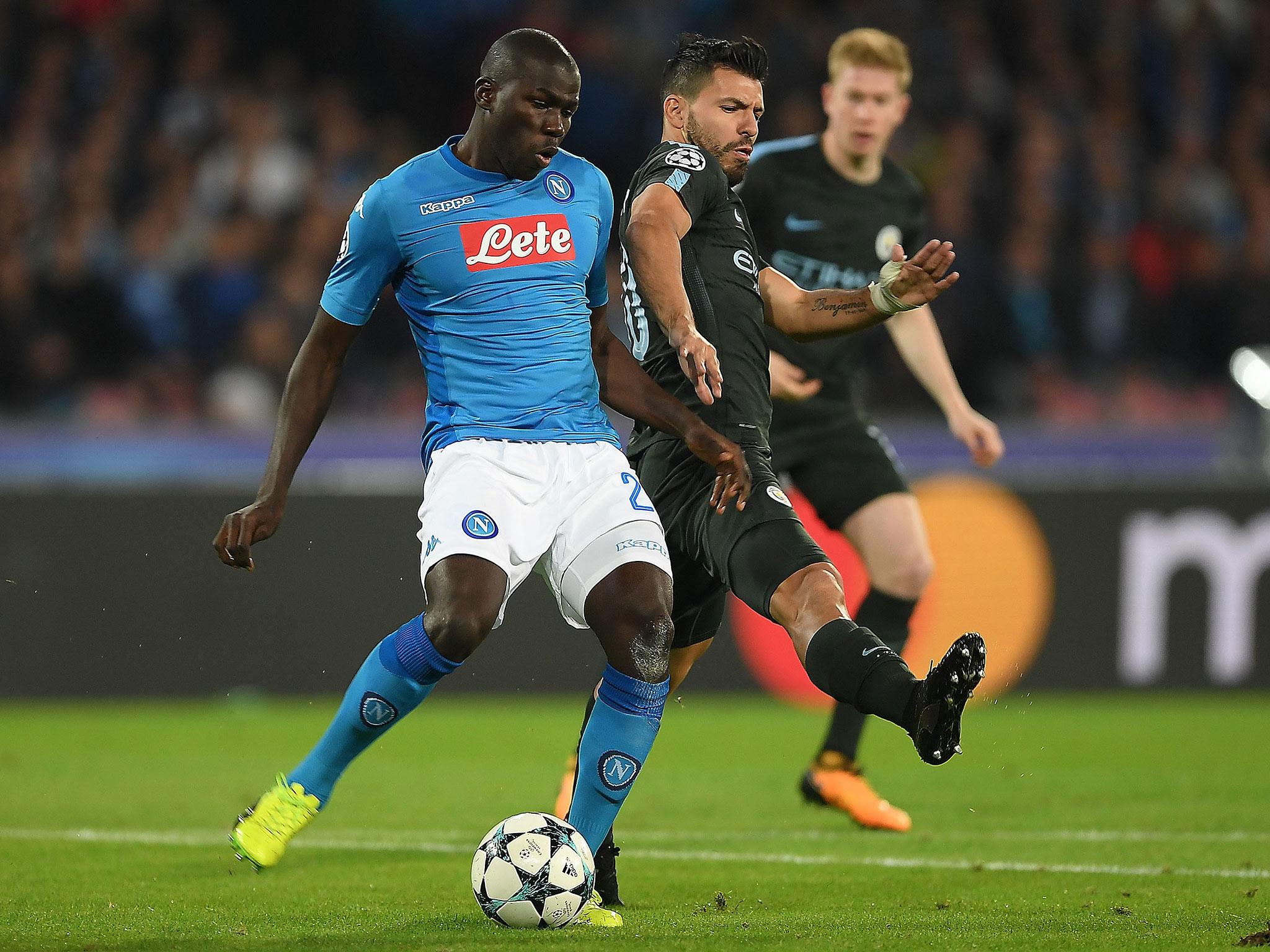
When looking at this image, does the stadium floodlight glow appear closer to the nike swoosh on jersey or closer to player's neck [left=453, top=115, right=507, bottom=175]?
the nike swoosh on jersey

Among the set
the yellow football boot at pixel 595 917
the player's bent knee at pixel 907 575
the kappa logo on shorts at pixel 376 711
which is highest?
the kappa logo on shorts at pixel 376 711

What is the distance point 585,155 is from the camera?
1288 centimetres

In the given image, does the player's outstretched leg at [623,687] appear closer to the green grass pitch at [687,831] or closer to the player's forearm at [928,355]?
the green grass pitch at [687,831]

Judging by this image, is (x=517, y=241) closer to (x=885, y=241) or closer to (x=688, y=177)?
(x=688, y=177)

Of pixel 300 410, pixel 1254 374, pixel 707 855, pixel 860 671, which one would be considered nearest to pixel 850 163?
pixel 707 855

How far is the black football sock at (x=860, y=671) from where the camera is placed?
4027 mm

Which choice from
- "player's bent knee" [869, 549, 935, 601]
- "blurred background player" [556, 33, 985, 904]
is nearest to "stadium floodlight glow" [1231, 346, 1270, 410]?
"player's bent knee" [869, 549, 935, 601]

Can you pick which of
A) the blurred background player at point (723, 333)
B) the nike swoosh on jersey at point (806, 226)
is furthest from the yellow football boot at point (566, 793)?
the nike swoosh on jersey at point (806, 226)

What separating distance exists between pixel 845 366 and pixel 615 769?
2.62 m

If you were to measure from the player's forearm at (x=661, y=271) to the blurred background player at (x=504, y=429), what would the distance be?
0.22 meters

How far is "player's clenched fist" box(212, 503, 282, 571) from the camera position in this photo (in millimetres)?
4441

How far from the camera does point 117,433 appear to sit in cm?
1053

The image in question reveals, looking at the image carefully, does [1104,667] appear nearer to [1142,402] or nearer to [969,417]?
[1142,402]

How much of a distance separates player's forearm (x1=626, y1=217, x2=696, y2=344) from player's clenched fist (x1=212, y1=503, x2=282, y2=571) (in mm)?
1089
